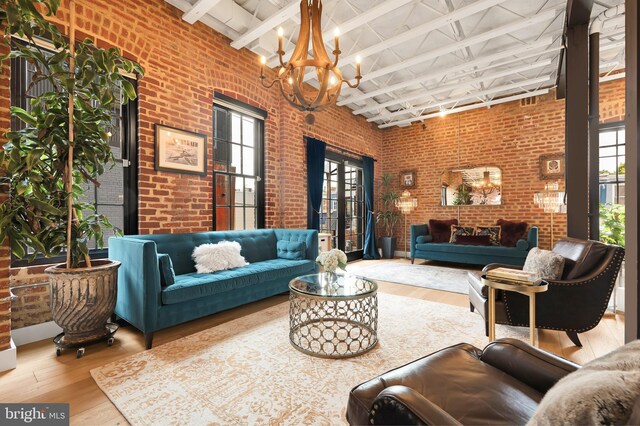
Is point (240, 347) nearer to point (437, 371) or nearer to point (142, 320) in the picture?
point (142, 320)

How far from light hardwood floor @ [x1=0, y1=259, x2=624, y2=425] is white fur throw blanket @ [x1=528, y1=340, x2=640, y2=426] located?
192 centimetres

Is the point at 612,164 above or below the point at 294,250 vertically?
above

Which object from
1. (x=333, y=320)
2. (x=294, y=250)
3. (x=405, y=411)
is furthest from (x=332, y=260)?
(x=405, y=411)

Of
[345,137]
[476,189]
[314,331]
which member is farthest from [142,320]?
[476,189]

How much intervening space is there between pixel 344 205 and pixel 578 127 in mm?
4165

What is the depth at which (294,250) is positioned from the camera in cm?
392

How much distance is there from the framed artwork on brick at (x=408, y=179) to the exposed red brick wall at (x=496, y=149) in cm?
11

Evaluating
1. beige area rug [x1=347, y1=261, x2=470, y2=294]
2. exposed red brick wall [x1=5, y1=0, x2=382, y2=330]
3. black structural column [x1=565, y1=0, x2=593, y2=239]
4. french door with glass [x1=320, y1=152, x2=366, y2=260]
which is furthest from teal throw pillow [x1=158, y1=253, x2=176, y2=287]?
black structural column [x1=565, y1=0, x2=593, y2=239]

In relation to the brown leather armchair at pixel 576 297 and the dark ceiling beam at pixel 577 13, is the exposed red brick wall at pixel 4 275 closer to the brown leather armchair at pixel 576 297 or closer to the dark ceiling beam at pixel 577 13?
the brown leather armchair at pixel 576 297

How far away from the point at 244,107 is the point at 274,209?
1.65 meters

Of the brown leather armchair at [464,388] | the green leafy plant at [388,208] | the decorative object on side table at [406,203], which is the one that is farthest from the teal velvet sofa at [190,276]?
the green leafy plant at [388,208]

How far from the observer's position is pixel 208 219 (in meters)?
3.78

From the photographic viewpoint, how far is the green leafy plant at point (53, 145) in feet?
6.46

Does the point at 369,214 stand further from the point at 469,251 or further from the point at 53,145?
the point at 53,145
